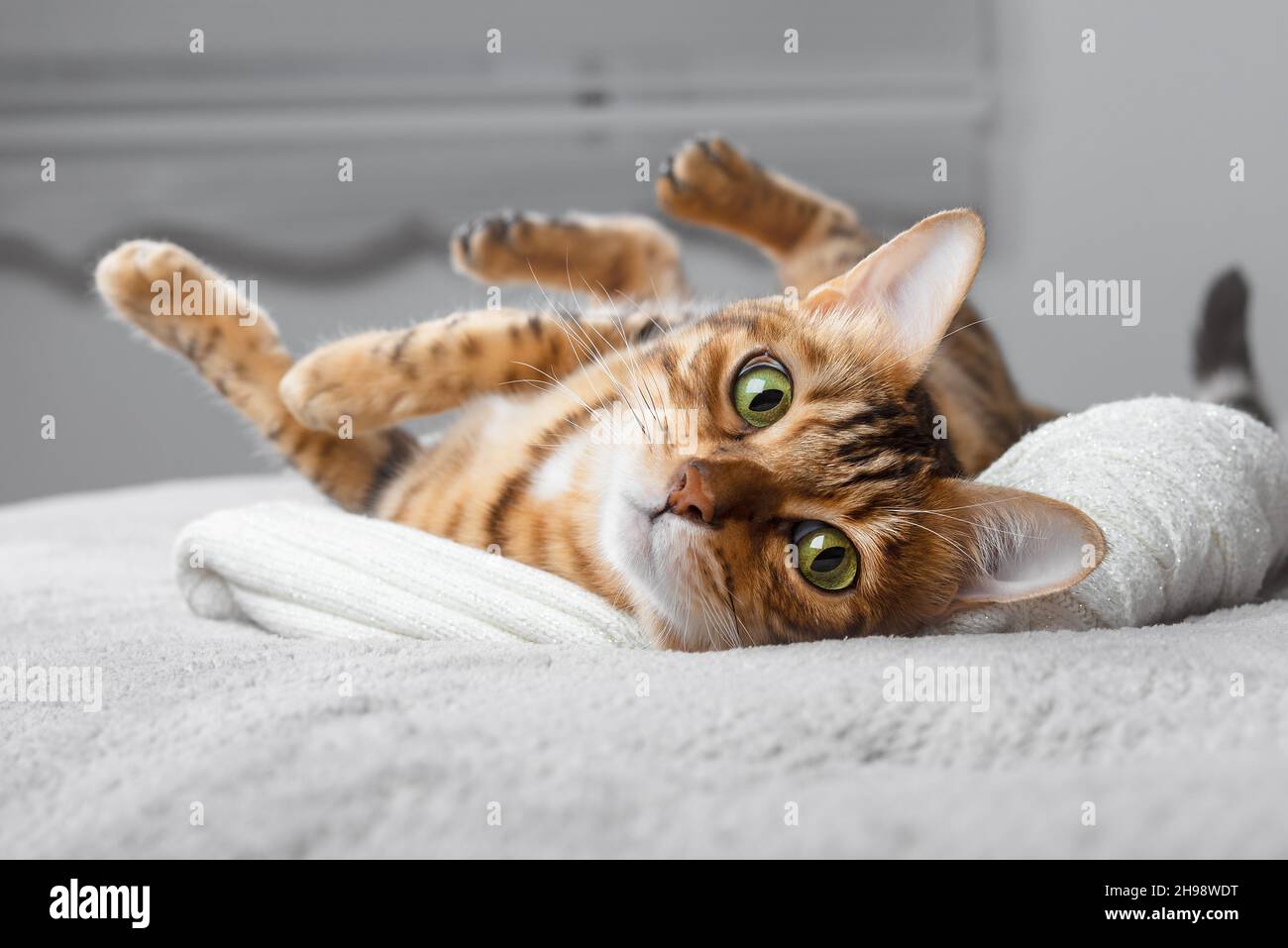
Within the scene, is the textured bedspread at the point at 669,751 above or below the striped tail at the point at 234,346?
below

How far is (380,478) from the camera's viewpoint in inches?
47.2

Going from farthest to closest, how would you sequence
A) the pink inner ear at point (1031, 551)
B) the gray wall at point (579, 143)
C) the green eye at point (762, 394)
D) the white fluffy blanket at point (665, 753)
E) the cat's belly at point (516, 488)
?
1. the gray wall at point (579, 143)
2. the cat's belly at point (516, 488)
3. the green eye at point (762, 394)
4. the pink inner ear at point (1031, 551)
5. the white fluffy blanket at point (665, 753)

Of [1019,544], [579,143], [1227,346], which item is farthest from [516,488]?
[579,143]

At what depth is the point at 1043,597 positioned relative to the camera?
84 centimetres

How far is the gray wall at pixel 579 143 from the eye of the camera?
2.80 metres

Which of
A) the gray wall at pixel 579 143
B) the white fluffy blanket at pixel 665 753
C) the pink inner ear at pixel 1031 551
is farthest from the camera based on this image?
the gray wall at pixel 579 143

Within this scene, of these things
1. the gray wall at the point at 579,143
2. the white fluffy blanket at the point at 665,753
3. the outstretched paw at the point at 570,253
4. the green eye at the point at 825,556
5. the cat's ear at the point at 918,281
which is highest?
the gray wall at the point at 579,143

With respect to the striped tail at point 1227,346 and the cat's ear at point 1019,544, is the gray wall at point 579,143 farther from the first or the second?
the cat's ear at point 1019,544

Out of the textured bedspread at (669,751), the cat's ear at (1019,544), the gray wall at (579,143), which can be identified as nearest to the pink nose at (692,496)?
the textured bedspread at (669,751)

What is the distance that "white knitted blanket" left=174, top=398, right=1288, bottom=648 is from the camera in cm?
84

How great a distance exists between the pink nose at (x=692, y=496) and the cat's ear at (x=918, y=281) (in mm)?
261

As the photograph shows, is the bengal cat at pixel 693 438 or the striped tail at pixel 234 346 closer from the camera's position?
the bengal cat at pixel 693 438

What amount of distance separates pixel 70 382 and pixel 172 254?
85.9 inches
